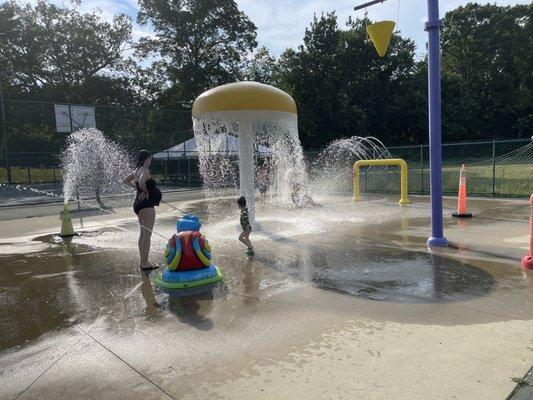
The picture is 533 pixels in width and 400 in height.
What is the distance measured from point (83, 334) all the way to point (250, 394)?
1.97 meters

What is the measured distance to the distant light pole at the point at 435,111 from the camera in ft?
22.2

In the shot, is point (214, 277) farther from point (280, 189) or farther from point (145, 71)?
point (145, 71)

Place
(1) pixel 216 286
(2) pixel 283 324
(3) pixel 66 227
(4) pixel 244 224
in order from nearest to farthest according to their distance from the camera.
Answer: (2) pixel 283 324 → (1) pixel 216 286 → (4) pixel 244 224 → (3) pixel 66 227

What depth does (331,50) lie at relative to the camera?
125 feet

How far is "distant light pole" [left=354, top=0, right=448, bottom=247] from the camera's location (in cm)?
677

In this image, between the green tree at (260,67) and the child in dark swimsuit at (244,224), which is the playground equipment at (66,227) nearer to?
the child in dark swimsuit at (244,224)

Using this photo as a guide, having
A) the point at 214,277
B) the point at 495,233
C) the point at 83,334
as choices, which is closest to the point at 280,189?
the point at 495,233

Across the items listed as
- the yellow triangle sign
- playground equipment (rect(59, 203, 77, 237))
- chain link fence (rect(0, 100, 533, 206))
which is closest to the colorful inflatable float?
the yellow triangle sign

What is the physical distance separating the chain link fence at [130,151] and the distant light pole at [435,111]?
10762mm

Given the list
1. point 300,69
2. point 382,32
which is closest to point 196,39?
point 300,69

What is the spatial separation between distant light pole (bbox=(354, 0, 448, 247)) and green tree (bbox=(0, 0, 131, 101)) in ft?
141

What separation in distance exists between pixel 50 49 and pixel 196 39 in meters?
14.7

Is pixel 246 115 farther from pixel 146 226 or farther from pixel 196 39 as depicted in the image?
pixel 196 39

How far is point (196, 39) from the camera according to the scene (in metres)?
46.9
